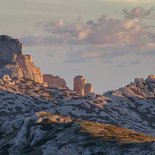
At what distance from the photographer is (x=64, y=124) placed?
184 m

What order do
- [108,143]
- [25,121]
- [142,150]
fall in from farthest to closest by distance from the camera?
[25,121] → [108,143] → [142,150]

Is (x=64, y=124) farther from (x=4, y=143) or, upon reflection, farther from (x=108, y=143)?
(x=108, y=143)

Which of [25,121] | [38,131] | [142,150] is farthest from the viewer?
[25,121]

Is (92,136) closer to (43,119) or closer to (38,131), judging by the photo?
(38,131)

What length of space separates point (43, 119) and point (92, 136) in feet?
113

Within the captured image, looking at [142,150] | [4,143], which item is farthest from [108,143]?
[4,143]

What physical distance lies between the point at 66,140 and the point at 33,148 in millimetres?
8230

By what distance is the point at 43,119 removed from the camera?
650 feet

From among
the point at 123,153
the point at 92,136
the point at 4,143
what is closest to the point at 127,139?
the point at 92,136

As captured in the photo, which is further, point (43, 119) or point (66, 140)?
point (43, 119)

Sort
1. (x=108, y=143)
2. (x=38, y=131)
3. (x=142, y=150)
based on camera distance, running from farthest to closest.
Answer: (x=38, y=131) < (x=108, y=143) < (x=142, y=150)

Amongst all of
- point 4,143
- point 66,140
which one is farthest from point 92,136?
point 4,143

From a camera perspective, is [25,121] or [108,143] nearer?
[108,143]

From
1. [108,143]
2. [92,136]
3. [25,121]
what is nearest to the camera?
[108,143]
